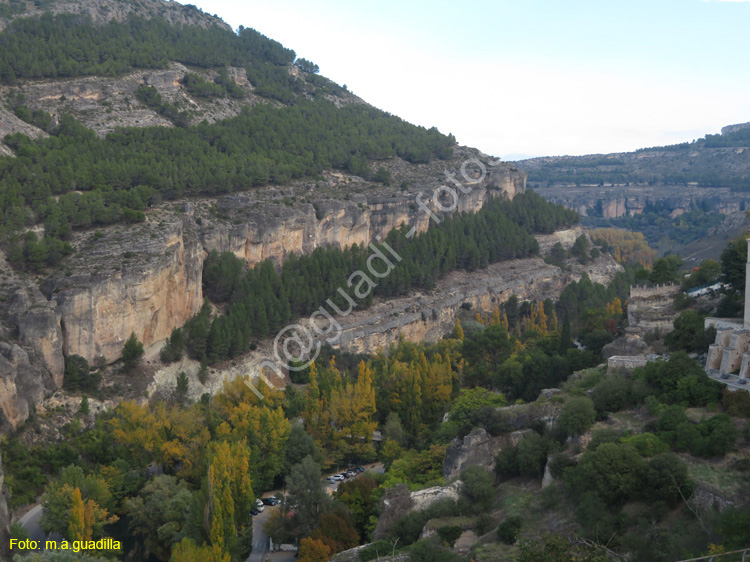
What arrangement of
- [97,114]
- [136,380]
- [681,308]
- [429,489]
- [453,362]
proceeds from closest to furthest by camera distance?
[429,489] < [681,308] < [136,380] < [453,362] < [97,114]

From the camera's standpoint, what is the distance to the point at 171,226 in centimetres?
5419

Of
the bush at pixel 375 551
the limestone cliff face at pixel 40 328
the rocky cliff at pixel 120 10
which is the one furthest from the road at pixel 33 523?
the rocky cliff at pixel 120 10

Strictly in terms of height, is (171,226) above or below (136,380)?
above

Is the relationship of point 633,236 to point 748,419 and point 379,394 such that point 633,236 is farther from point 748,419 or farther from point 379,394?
point 748,419

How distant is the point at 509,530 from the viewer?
25469 millimetres

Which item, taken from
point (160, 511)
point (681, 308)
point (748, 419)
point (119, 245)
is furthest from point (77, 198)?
point (748, 419)

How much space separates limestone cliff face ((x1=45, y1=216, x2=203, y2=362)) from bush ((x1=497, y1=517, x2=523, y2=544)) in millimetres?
29439

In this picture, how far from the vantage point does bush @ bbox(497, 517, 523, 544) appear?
25344 mm

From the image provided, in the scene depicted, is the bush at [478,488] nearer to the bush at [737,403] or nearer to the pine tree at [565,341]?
the bush at [737,403]

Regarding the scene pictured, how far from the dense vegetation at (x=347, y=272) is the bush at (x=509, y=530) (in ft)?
99.3

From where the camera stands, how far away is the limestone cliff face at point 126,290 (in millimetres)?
46281

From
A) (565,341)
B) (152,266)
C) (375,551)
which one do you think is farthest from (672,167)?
(375,551)

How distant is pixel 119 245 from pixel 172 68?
38096 millimetres

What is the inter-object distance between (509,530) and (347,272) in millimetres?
42916
